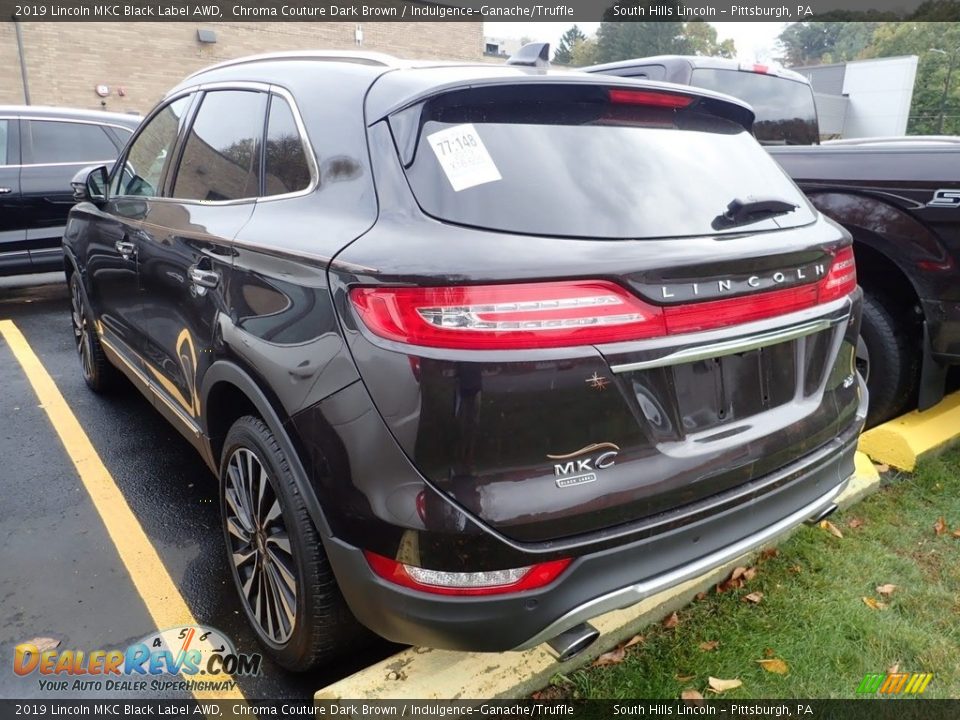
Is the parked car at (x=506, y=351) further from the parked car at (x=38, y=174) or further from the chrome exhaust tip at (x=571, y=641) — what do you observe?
the parked car at (x=38, y=174)

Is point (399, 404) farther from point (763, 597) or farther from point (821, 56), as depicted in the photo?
point (821, 56)

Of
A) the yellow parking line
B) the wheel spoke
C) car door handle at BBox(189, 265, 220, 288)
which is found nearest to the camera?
the wheel spoke

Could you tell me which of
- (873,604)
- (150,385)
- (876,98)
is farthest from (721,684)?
(876,98)

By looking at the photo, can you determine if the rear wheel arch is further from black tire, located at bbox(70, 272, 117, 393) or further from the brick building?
the brick building

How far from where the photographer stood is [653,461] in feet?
5.92

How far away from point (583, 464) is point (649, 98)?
115cm

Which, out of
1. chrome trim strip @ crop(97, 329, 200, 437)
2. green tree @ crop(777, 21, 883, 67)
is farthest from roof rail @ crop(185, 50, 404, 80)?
green tree @ crop(777, 21, 883, 67)

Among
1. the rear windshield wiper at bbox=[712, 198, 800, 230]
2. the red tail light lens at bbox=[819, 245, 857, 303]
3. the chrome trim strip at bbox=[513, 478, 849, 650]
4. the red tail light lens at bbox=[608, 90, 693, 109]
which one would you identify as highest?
the red tail light lens at bbox=[608, 90, 693, 109]

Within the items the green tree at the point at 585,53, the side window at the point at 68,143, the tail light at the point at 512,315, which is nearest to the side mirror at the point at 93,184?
the tail light at the point at 512,315

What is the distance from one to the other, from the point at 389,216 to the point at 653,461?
911 mm

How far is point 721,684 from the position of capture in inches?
90.3

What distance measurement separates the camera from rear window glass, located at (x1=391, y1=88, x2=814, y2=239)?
181cm

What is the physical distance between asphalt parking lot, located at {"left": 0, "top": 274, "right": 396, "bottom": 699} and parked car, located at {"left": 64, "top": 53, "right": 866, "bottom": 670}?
34 cm

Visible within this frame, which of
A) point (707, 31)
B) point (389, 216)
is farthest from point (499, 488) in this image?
point (707, 31)
